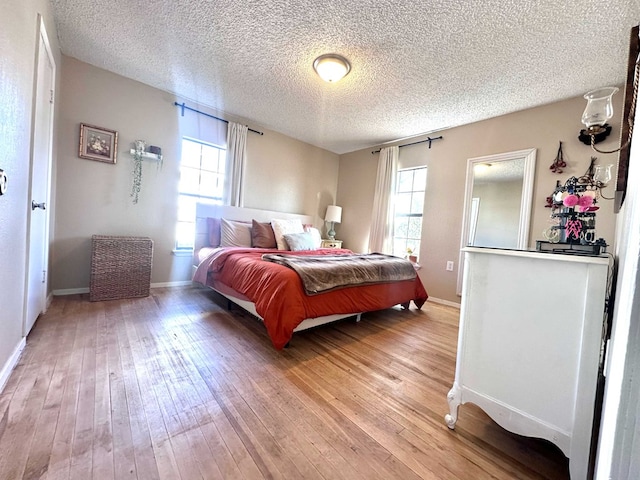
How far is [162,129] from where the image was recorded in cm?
317

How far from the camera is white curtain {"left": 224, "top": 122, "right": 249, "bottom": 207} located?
12.1 ft

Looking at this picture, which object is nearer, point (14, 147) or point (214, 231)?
point (14, 147)

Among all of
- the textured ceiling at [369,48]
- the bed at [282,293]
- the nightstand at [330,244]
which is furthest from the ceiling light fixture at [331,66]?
the nightstand at [330,244]

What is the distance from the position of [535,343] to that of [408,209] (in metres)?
3.31

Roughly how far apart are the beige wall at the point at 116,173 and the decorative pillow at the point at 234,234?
26.8 inches

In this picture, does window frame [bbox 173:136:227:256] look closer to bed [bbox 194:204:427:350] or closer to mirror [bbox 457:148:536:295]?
bed [bbox 194:204:427:350]

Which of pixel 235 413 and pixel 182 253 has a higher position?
pixel 182 253

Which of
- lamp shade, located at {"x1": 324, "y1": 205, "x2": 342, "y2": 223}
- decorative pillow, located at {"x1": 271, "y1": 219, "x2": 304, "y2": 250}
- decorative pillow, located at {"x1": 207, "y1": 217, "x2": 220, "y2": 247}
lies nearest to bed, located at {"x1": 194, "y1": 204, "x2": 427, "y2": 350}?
decorative pillow, located at {"x1": 207, "y1": 217, "x2": 220, "y2": 247}

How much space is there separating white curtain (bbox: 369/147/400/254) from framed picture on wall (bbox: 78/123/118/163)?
3.65 m

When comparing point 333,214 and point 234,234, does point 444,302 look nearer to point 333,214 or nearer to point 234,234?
point 333,214

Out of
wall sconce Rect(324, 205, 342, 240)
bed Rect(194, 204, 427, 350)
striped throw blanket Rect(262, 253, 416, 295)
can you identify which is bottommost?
bed Rect(194, 204, 427, 350)

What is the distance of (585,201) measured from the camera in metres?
1.06

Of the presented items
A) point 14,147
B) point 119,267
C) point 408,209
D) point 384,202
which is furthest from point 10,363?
point 408,209

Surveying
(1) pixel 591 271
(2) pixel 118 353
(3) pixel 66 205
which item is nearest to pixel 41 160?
(3) pixel 66 205
